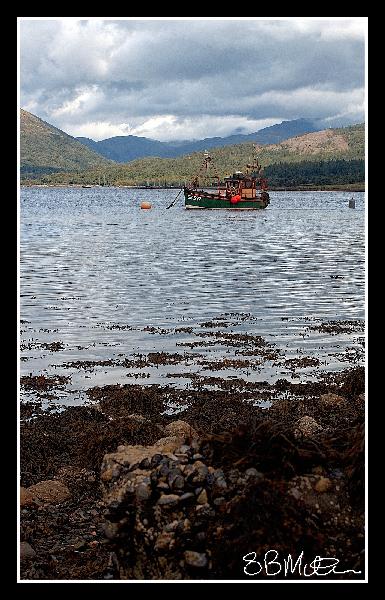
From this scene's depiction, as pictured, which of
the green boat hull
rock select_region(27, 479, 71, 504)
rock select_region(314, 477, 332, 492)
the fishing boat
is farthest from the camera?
the green boat hull

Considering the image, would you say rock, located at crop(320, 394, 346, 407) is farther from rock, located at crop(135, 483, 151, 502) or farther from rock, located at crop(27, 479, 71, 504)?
rock, located at crop(135, 483, 151, 502)

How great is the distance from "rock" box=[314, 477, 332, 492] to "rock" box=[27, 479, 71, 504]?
3870 mm

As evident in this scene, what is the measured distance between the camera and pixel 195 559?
5.90 metres

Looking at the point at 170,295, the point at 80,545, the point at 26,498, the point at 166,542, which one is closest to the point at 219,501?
the point at 166,542

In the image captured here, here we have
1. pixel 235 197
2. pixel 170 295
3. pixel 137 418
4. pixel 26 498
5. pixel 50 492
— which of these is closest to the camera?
pixel 26 498

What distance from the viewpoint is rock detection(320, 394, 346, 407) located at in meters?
13.6

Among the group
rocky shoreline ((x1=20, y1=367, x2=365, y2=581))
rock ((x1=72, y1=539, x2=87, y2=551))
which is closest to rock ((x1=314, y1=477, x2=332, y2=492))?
rocky shoreline ((x1=20, y1=367, x2=365, y2=581))

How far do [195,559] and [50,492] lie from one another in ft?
12.4

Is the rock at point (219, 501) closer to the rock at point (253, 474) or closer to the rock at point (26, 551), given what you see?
the rock at point (253, 474)

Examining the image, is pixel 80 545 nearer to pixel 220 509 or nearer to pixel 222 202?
pixel 220 509

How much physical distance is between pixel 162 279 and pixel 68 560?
28180mm
